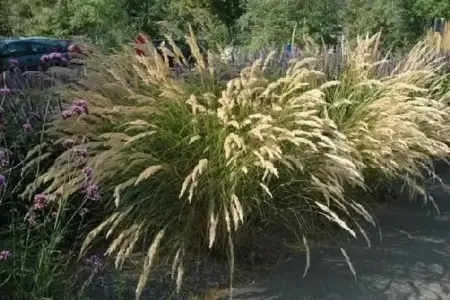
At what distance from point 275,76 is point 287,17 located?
15.6 meters

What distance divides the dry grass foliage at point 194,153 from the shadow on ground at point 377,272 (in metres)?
0.38

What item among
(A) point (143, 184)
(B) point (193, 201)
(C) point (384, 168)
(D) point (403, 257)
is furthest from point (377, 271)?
(A) point (143, 184)

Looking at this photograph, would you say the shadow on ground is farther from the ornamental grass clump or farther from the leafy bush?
the leafy bush

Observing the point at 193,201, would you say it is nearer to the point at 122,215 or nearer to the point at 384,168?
the point at 122,215

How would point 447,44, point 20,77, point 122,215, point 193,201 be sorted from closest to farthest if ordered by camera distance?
point 122,215 → point 193,201 → point 20,77 → point 447,44

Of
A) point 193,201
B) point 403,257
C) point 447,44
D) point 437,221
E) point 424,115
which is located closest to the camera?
point 193,201

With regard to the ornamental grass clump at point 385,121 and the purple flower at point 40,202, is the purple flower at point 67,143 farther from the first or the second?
the ornamental grass clump at point 385,121

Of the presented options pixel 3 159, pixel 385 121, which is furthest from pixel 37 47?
pixel 3 159

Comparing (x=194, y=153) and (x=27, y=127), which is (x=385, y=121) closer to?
(x=194, y=153)

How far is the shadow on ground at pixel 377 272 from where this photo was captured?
14.0 feet

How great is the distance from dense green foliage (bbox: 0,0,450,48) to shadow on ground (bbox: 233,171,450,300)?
384 inches

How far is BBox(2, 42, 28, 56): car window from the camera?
17875mm

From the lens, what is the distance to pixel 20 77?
5.32 metres

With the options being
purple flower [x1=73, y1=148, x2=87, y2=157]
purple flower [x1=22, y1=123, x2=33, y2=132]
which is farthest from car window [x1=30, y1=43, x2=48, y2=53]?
purple flower [x1=73, y1=148, x2=87, y2=157]
